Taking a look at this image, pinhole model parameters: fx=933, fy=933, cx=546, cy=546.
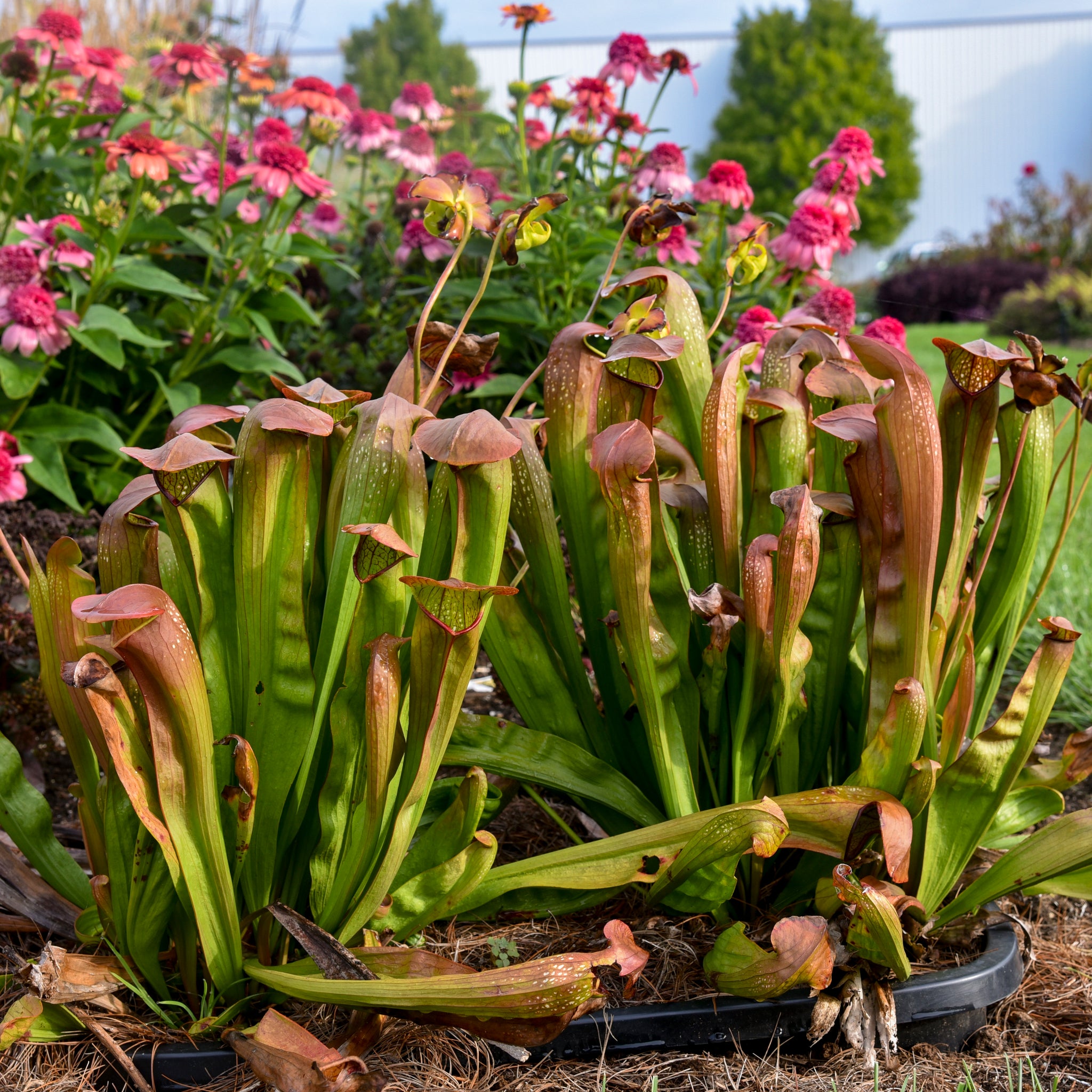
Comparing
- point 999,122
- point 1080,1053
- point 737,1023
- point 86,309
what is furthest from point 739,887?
point 999,122

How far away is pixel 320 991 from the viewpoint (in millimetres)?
939

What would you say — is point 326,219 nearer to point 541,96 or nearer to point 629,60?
point 541,96

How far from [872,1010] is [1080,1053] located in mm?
302

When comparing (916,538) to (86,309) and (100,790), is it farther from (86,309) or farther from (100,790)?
(86,309)

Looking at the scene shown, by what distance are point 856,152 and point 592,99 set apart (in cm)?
81

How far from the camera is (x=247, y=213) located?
8.84 ft

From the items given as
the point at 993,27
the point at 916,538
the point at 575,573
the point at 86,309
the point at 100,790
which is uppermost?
the point at 993,27

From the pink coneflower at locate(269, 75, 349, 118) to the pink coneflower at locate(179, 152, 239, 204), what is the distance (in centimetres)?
26

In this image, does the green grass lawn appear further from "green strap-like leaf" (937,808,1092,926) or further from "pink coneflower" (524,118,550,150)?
"pink coneflower" (524,118,550,150)

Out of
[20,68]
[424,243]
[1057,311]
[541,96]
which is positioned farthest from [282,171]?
[1057,311]

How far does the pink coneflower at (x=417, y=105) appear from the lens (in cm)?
365

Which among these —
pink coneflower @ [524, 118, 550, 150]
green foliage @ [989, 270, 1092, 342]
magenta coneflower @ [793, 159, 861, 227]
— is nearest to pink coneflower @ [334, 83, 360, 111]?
pink coneflower @ [524, 118, 550, 150]

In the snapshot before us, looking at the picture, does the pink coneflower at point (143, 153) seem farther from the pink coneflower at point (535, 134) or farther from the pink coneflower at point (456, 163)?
the pink coneflower at point (535, 134)

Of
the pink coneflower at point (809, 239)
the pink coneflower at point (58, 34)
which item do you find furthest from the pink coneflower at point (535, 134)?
the pink coneflower at point (58, 34)
